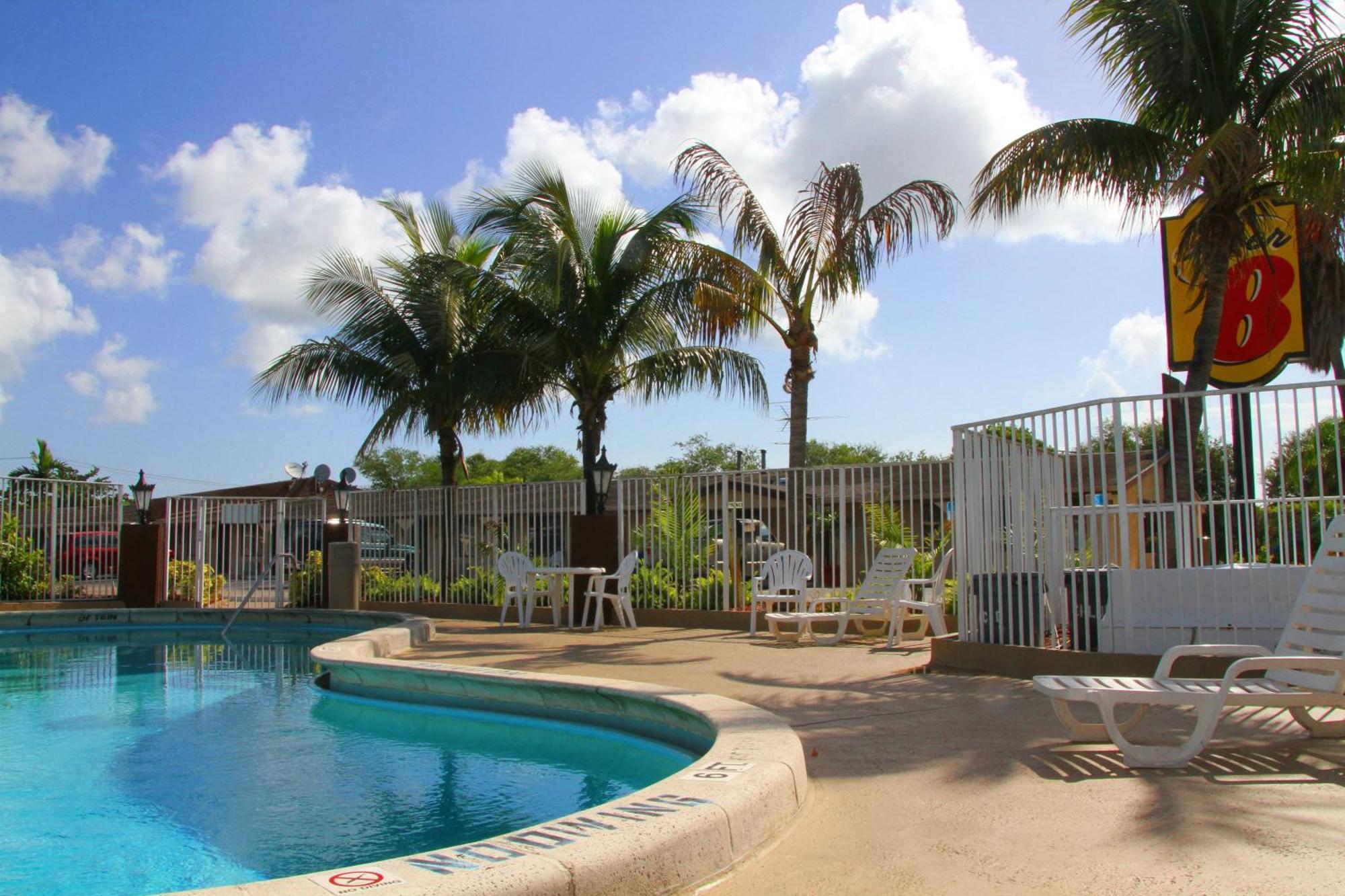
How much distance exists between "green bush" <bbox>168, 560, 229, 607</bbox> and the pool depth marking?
1840 centimetres

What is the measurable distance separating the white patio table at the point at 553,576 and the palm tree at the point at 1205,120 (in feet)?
23.5

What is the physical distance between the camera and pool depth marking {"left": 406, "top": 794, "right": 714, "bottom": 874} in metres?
3.04

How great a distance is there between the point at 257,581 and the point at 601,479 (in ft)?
22.7

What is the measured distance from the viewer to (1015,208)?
11.5 m

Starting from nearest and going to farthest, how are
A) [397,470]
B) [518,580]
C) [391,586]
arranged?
[518,580], [391,586], [397,470]

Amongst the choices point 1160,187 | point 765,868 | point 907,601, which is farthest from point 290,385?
point 765,868

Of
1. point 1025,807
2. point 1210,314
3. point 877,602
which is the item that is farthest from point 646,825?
point 1210,314

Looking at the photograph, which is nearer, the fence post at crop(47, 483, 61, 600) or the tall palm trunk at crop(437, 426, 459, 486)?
the fence post at crop(47, 483, 61, 600)

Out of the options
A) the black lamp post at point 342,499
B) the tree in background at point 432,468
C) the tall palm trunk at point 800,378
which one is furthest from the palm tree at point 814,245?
the tree in background at point 432,468

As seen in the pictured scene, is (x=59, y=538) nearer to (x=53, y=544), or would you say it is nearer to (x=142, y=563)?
(x=53, y=544)

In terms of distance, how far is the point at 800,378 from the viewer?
51.3ft

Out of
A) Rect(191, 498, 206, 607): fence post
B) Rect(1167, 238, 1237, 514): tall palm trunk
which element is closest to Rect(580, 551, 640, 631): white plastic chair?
Rect(1167, 238, 1237, 514): tall palm trunk

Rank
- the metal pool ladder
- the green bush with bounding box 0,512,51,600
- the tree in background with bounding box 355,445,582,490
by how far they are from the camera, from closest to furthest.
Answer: the metal pool ladder < the green bush with bounding box 0,512,51,600 < the tree in background with bounding box 355,445,582,490

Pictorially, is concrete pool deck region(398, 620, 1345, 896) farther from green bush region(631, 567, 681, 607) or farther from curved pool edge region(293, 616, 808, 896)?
green bush region(631, 567, 681, 607)
